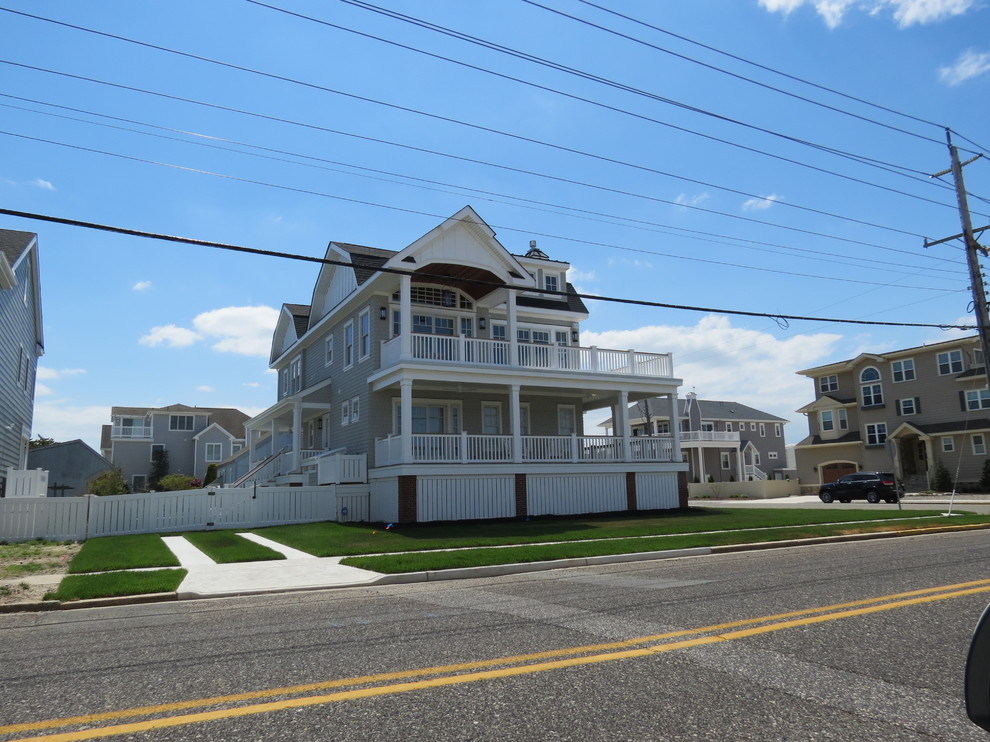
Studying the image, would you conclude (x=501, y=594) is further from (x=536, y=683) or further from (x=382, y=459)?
(x=382, y=459)

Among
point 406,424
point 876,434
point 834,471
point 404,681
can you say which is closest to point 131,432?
point 406,424

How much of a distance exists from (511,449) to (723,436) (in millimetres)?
42817

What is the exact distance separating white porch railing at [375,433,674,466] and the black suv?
1644 centimetres

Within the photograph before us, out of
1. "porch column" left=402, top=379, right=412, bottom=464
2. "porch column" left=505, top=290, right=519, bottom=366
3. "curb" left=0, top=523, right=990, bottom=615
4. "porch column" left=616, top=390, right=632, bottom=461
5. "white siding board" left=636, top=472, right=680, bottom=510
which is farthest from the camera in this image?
"white siding board" left=636, top=472, right=680, bottom=510

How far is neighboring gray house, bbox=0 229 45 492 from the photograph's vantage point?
22.5 meters

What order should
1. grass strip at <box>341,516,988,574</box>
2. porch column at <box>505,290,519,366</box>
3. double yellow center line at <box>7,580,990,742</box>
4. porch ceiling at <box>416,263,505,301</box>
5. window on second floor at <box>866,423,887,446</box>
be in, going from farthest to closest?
window on second floor at <box>866,423,887,446</box>
porch ceiling at <box>416,263,505,301</box>
porch column at <box>505,290,519,366</box>
grass strip at <box>341,516,988,574</box>
double yellow center line at <box>7,580,990,742</box>

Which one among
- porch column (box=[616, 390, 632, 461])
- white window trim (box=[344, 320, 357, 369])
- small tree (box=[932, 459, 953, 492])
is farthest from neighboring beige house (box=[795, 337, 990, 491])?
white window trim (box=[344, 320, 357, 369])

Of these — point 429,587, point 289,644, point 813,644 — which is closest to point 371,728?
point 289,644

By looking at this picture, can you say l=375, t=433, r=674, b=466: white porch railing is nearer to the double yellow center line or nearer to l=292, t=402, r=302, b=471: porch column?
l=292, t=402, r=302, b=471: porch column

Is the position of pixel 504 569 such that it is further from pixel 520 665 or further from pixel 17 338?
pixel 17 338

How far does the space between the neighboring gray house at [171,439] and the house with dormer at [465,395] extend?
3195 centimetres

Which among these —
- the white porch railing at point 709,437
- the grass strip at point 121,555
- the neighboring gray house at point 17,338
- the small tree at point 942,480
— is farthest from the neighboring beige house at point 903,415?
the neighboring gray house at point 17,338

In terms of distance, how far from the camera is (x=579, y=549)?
14172 millimetres

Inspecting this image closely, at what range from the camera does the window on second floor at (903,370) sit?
1927 inches
